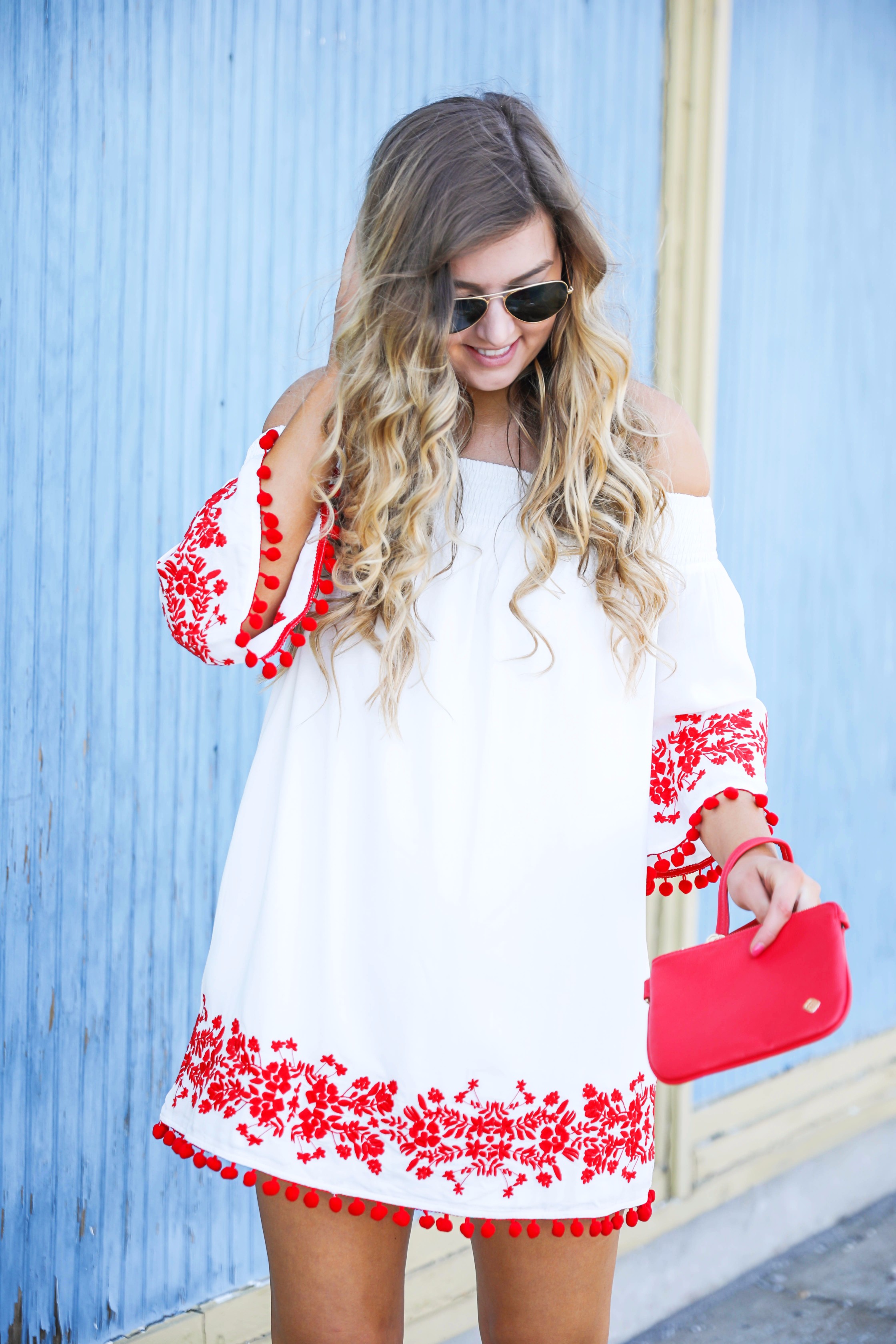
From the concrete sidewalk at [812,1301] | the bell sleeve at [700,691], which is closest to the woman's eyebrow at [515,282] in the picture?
the bell sleeve at [700,691]

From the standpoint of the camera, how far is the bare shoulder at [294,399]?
148 centimetres

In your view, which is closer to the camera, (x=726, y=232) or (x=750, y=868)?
(x=750, y=868)

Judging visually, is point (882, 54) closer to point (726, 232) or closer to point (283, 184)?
point (726, 232)

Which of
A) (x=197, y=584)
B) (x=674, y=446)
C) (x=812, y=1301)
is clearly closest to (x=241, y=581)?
(x=197, y=584)

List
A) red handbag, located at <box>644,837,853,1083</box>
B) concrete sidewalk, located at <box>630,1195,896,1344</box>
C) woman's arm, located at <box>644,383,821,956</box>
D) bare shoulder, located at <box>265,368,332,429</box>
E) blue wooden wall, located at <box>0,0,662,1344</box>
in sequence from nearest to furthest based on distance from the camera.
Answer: red handbag, located at <box>644,837,853,1083</box> → woman's arm, located at <box>644,383,821,956</box> → bare shoulder, located at <box>265,368,332,429</box> → blue wooden wall, located at <box>0,0,662,1344</box> → concrete sidewalk, located at <box>630,1195,896,1344</box>

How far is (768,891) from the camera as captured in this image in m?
1.41

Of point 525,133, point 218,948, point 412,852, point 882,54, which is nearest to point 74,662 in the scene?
point 218,948

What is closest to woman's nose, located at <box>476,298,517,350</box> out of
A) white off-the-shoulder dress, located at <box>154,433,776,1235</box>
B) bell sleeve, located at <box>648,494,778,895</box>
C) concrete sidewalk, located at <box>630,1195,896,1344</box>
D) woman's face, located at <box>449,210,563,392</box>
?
woman's face, located at <box>449,210,563,392</box>

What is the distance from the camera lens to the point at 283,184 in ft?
7.20

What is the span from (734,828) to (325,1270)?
67 centimetres

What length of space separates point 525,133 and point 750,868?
0.85m

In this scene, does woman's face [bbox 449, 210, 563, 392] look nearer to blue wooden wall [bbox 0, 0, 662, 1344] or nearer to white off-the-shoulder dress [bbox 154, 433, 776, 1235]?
white off-the-shoulder dress [bbox 154, 433, 776, 1235]

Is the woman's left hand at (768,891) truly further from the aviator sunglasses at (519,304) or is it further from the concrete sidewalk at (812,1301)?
the concrete sidewalk at (812,1301)

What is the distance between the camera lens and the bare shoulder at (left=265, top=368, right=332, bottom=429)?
1477mm
